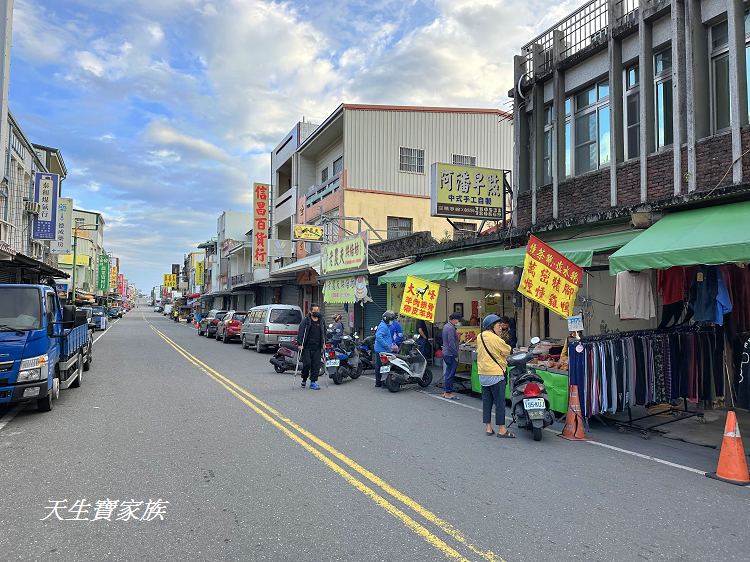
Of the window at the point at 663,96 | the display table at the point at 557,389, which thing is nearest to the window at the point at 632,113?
the window at the point at 663,96

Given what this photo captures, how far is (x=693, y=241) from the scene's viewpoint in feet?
24.3

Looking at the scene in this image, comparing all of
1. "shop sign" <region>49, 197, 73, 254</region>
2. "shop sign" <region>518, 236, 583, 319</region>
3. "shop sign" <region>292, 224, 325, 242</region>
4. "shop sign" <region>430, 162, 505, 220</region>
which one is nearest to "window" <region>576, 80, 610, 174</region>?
"shop sign" <region>430, 162, 505, 220</region>

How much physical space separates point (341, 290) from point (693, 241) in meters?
14.6

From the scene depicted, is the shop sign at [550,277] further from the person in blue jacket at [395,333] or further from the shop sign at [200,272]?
the shop sign at [200,272]

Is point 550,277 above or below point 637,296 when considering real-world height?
above

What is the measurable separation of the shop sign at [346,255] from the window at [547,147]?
6818mm

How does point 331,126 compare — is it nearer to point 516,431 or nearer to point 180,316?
point 516,431

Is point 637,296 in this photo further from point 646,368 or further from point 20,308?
point 20,308

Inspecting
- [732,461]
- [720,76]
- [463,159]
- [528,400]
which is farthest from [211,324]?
[732,461]

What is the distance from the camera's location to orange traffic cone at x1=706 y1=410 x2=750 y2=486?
568 centimetres

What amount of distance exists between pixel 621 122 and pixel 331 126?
18594mm

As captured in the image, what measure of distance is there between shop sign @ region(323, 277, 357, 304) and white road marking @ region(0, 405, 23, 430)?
11695 millimetres

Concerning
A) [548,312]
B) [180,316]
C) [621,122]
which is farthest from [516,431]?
[180,316]

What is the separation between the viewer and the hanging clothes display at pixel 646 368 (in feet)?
25.7
